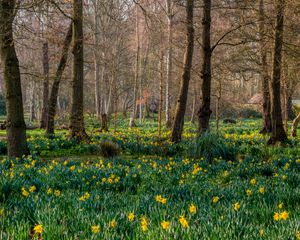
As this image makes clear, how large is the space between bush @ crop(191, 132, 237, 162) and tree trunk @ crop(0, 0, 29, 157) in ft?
13.5

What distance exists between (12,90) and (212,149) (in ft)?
15.6

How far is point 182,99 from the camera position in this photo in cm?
1230

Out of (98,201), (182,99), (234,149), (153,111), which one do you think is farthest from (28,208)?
(153,111)

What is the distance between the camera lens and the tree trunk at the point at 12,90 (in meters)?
7.94

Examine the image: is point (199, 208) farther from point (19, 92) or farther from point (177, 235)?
point (19, 92)

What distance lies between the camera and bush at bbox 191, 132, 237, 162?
28.2ft

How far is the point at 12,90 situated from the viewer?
824 centimetres

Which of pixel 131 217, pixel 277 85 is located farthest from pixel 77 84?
pixel 131 217

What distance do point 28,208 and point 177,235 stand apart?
5.60ft

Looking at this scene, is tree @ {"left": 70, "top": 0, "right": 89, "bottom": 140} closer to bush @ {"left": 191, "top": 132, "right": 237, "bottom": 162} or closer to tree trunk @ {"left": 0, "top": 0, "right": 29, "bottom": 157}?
tree trunk @ {"left": 0, "top": 0, "right": 29, "bottom": 157}

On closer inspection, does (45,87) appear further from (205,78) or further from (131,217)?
(131,217)

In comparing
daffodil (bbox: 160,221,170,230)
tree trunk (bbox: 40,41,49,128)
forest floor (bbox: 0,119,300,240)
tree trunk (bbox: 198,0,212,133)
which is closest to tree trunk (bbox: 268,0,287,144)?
tree trunk (bbox: 198,0,212,133)

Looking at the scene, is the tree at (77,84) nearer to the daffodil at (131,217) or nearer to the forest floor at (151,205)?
the forest floor at (151,205)

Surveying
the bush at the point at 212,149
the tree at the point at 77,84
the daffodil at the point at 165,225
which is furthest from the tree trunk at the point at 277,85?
the daffodil at the point at 165,225
